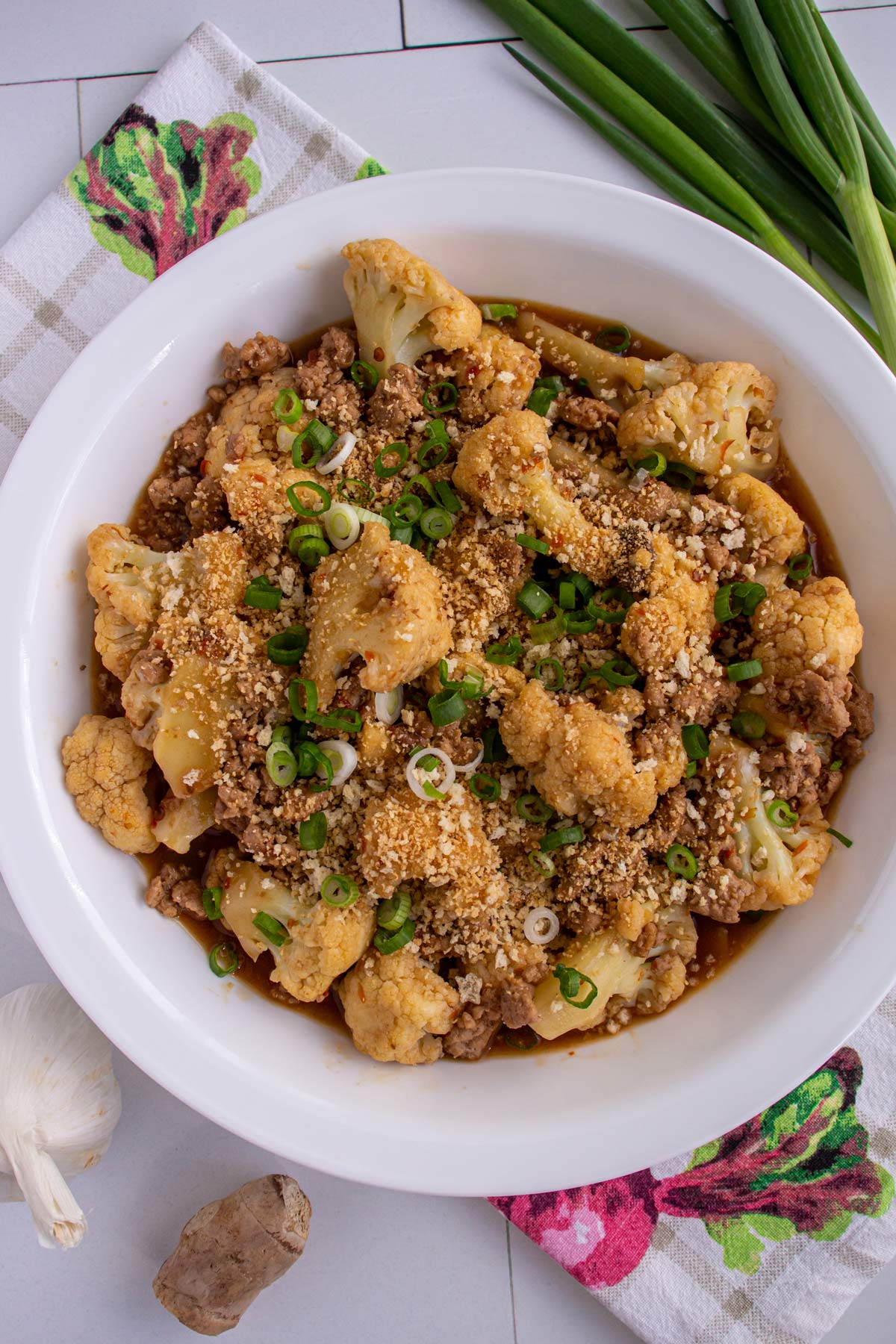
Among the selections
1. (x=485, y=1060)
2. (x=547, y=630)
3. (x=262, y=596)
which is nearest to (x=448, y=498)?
(x=547, y=630)

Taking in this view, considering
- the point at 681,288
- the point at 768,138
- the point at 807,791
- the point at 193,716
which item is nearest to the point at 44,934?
the point at 193,716

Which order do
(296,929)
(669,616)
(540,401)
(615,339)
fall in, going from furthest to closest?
(615,339), (540,401), (296,929), (669,616)

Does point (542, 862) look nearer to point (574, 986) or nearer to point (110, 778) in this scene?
point (574, 986)

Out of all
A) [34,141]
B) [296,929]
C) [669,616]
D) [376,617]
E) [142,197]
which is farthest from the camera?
[34,141]

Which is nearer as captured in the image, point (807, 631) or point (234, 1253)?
point (807, 631)

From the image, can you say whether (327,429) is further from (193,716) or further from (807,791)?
(807,791)

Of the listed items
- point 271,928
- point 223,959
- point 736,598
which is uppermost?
point 736,598

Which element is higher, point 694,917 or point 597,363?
point 597,363

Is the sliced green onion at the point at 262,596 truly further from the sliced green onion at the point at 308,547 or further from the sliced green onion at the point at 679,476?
the sliced green onion at the point at 679,476
